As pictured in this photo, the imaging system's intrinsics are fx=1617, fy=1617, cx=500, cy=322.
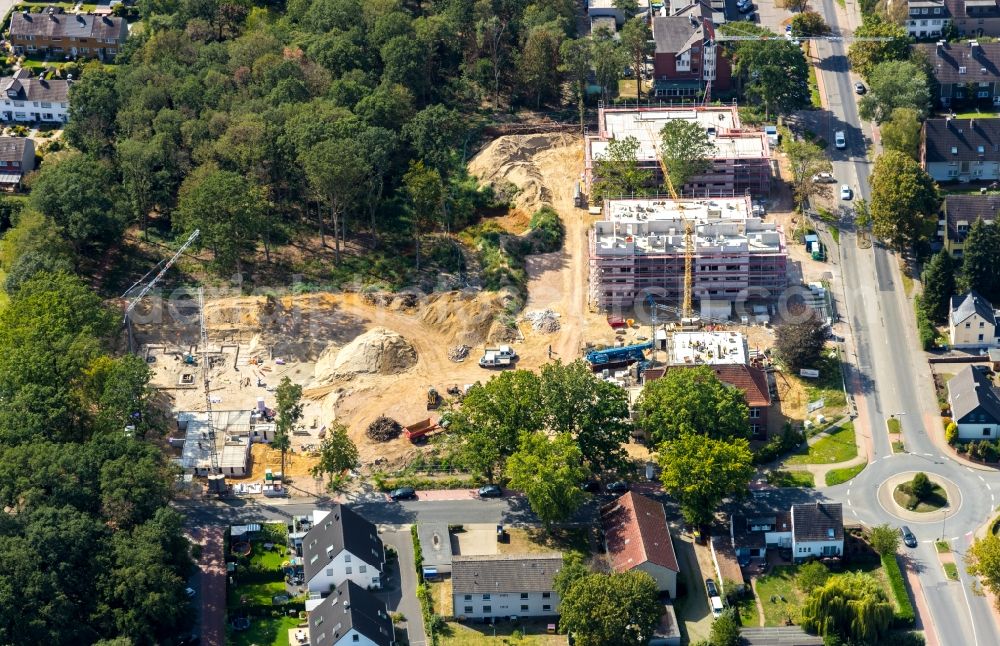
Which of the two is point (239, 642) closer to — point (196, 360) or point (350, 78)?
point (196, 360)

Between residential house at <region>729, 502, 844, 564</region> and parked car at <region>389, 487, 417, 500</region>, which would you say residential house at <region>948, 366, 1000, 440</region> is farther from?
parked car at <region>389, 487, 417, 500</region>

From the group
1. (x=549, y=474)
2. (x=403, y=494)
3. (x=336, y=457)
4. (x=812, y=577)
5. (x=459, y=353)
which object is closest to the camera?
(x=812, y=577)

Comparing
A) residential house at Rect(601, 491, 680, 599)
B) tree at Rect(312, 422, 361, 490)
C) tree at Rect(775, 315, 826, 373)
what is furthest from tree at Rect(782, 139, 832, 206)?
tree at Rect(312, 422, 361, 490)

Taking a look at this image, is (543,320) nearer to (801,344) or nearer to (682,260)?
(682,260)

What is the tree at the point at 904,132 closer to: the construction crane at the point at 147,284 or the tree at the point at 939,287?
the tree at the point at 939,287

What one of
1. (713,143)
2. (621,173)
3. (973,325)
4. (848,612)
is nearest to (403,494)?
(848,612)

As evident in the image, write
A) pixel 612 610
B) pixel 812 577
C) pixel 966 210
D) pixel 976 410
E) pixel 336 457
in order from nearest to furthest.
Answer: pixel 612 610 → pixel 812 577 → pixel 336 457 → pixel 976 410 → pixel 966 210

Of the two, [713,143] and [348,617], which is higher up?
[713,143]

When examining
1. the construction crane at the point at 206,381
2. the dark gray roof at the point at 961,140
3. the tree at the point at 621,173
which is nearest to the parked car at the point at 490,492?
the construction crane at the point at 206,381

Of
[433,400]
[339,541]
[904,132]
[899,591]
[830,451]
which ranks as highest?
[904,132]
